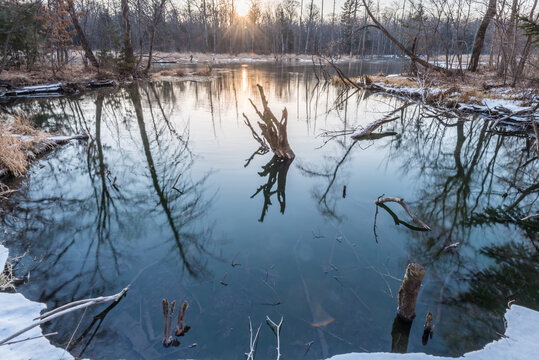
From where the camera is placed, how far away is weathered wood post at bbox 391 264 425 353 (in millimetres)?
3160

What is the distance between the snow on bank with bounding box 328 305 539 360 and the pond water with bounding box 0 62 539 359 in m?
0.12

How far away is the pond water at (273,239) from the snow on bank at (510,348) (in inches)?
4.7

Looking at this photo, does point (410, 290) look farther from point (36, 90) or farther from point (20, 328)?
point (36, 90)

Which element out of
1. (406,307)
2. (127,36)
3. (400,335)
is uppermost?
(127,36)

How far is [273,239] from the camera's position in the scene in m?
5.41

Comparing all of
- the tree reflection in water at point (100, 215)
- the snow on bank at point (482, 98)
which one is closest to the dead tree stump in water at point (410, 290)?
the tree reflection in water at point (100, 215)

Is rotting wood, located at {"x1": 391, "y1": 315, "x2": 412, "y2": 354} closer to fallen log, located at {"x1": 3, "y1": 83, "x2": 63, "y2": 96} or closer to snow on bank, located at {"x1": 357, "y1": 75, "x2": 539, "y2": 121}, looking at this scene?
snow on bank, located at {"x1": 357, "y1": 75, "x2": 539, "y2": 121}

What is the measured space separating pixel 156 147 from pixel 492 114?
43.5 ft

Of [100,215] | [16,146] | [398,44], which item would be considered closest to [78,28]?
[16,146]

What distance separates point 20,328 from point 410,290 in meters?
4.03

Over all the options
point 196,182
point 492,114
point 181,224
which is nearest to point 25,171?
point 196,182

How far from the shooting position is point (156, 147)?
1002 cm

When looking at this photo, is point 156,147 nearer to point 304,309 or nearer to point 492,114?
point 304,309

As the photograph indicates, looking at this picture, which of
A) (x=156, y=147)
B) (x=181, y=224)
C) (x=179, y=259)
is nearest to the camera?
(x=179, y=259)
